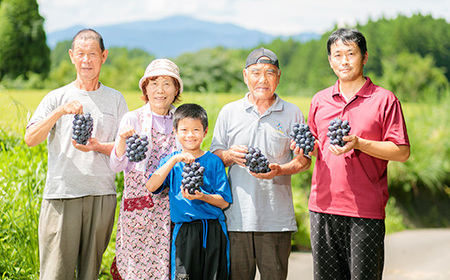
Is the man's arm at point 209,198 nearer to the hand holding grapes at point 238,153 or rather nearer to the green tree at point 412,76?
the hand holding grapes at point 238,153

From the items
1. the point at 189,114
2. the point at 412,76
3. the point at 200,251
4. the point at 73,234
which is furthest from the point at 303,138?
the point at 412,76

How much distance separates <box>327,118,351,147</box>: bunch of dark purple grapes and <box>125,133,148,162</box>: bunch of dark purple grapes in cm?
107

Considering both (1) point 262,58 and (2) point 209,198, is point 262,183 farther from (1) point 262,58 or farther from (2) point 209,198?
(1) point 262,58

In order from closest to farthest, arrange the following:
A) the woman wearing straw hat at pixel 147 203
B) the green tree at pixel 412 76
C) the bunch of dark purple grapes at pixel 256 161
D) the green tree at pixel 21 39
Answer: the bunch of dark purple grapes at pixel 256 161
the woman wearing straw hat at pixel 147 203
the green tree at pixel 21 39
the green tree at pixel 412 76

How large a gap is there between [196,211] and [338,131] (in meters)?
0.98

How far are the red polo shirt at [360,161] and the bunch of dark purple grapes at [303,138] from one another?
170 millimetres

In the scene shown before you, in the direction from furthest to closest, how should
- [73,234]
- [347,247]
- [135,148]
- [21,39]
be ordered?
[21,39] → [73,234] → [347,247] → [135,148]

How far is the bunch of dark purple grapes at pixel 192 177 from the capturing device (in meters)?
2.80

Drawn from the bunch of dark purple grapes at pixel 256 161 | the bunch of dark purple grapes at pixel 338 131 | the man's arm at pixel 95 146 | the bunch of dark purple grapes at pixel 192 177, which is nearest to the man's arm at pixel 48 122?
the man's arm at pixel 95 146

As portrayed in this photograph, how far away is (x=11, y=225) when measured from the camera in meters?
4.28

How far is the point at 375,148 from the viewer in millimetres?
2885

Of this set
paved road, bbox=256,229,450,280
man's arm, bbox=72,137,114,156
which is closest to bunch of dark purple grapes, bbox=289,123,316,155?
man's arm, bbox=72,137,114,156

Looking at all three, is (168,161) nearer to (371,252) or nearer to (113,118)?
(113,118)

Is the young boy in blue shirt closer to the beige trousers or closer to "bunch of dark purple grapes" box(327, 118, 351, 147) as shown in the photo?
the beige trousers
